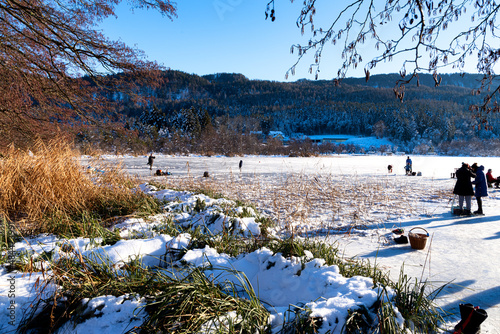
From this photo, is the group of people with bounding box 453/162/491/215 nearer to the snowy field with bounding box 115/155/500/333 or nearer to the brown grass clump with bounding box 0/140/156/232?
the snowy field with bounding box 115/155/500/333

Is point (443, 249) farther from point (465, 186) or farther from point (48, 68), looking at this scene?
point (48, 68)

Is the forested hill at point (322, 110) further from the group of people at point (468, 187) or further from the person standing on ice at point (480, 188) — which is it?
the person standing on ice at point (480, 188)

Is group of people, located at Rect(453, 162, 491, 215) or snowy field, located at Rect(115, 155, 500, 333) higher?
group of people, located at Rect(453, 162, 491, 215)

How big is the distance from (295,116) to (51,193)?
4876 inches

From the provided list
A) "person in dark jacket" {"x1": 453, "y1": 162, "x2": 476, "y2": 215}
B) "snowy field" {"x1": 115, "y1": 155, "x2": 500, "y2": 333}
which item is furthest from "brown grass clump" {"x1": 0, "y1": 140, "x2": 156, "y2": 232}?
"person in dark jacket" {"x1": 453, "y1": 162, "x2": 476, "y2": 215}

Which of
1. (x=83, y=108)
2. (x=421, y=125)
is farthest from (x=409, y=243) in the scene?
(x=421, y=125)

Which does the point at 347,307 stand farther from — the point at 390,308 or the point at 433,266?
the point at 433,266

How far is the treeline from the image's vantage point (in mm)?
59000

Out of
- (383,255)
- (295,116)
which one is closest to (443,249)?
(383,255)

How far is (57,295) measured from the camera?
6.21 ft

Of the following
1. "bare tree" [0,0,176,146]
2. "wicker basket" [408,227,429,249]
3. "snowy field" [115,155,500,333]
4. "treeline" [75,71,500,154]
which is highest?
"treeline" [75,71,500,154]

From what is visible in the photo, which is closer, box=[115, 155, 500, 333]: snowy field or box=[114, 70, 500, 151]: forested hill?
box=[115, 155, 500, 333]: snowy field

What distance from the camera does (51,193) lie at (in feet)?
13.3

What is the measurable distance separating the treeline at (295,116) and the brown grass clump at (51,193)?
133 ft
